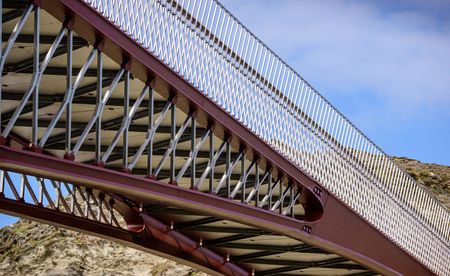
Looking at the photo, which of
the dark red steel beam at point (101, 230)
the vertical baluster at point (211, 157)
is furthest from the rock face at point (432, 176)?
the vertical baluster at point (211, 157)

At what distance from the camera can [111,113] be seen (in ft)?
137

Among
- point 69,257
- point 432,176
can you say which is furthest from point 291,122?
point 432,176

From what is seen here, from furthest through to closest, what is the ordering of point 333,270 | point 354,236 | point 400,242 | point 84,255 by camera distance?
point 84,255, point 333,270, point 400,242, point 354,236

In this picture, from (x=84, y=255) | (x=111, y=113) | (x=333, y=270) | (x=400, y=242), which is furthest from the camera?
(x=84, y=255)

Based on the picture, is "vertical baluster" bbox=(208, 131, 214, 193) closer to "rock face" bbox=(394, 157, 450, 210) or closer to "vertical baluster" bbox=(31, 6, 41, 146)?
"vertical baluster" bbox=(31, 6, 41, 146)

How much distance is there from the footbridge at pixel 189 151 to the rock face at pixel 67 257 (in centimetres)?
866

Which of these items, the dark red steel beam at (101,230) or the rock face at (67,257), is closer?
the dark red steel beam at (101,230)

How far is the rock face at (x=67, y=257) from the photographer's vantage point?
67062 mm

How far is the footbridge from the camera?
3366cm

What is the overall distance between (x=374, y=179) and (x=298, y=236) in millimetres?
6593

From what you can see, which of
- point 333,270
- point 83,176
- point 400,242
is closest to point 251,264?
point 333,270

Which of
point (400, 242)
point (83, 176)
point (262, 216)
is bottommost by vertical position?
point (83, 176)

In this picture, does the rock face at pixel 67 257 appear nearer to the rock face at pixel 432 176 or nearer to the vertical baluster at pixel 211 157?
the rock face at pixel 432 176

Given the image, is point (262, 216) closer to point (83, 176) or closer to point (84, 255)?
point (83, 176)
